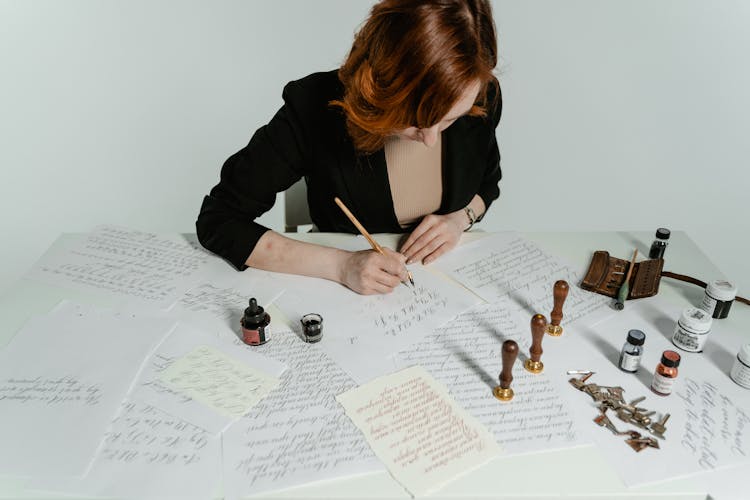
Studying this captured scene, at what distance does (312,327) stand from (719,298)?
1.02 metres

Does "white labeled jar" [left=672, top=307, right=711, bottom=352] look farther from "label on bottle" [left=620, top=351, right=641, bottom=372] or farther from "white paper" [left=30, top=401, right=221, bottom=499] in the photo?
"white paper" [left=30, top=401, right=221, bottom=499]

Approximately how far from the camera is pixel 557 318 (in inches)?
50.8

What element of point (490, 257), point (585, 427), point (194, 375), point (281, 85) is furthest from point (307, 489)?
point (281, 85)

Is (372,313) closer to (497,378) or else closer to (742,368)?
(497,378)

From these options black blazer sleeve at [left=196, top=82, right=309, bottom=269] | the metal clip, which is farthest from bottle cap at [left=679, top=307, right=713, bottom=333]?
black blazer sleeve at [left=196, top=82, right=309, bottom=269]

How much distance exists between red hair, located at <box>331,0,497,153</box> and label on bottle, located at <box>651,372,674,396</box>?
0.73 metres

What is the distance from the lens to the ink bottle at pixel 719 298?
1341mm

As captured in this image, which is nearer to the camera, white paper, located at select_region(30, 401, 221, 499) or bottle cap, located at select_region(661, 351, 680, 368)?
white paper, located at select_region(30, 401, 221, 499)

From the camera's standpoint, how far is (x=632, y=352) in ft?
3.86

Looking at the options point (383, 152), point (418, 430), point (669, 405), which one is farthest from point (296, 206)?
point (669, 405)

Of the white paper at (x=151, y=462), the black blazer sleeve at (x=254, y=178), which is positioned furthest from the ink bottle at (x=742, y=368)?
the black blazer sleeve at (x=254, y=178)

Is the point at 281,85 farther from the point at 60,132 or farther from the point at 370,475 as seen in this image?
the point at 370,475

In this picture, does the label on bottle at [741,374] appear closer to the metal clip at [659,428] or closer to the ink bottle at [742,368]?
the ink bottle at [742,368]

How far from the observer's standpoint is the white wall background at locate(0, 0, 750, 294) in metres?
2.44
